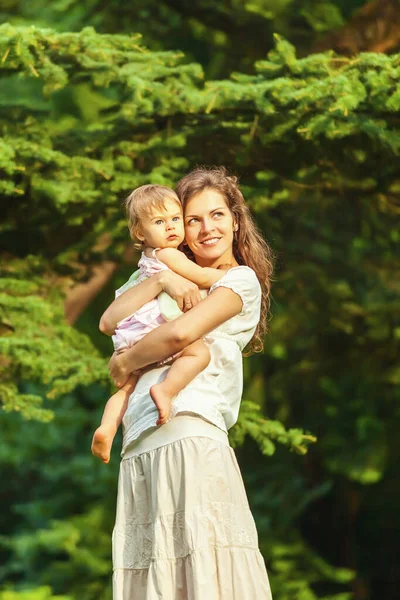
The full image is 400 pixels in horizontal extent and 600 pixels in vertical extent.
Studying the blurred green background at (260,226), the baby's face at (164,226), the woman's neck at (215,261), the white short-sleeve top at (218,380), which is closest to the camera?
the white short-sleeve top at (218,380)

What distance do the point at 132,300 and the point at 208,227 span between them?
0.92ft

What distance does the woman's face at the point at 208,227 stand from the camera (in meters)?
2.63

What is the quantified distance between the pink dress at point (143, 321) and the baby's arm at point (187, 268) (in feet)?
0.07

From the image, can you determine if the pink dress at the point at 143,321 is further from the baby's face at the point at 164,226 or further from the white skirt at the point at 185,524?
the white skirt at the point at 185,524

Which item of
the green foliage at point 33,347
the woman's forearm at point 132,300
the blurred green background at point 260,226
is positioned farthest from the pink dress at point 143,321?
the green foliage at point 33,347

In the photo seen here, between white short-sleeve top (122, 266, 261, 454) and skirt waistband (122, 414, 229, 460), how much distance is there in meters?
0.02

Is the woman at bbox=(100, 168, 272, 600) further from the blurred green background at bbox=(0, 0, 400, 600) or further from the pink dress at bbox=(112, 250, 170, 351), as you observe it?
the blurred green background at bbox=(0, 0, 400, 600)

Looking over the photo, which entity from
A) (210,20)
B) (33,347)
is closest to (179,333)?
(33,347)

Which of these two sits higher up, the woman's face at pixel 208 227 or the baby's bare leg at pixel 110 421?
Result: the woman's face at pixel 208 227

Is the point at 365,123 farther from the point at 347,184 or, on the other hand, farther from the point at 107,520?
the point at 107,520

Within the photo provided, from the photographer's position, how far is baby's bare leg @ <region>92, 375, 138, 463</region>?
8.16 feet

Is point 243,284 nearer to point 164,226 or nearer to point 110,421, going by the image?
point 164,226

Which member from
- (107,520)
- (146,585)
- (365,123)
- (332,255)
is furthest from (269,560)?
(146,585)

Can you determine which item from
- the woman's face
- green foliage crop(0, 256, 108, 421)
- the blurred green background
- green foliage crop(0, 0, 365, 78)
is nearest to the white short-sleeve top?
the woman's face
